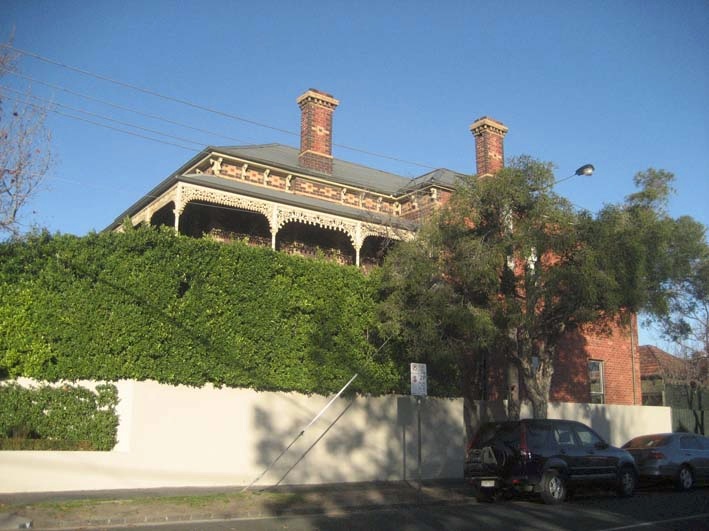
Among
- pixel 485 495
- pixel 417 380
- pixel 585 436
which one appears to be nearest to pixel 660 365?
pixel 585 436

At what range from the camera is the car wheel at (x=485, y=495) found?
14.0 metres

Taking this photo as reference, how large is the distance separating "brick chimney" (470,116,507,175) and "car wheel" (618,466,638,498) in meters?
13.7

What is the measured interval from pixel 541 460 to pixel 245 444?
20.0ft

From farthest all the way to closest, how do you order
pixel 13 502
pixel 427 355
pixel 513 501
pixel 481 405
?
pixel 481 405
pixel 427 355
pixel 513 501
pixel 13 502

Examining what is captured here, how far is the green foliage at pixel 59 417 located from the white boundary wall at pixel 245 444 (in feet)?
0.92

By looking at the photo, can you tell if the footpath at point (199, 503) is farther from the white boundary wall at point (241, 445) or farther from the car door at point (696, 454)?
the car door at point (696, 454)

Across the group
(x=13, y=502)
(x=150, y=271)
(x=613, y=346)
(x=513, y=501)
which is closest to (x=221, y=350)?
(x=150, y=271)

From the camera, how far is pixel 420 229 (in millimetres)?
17359

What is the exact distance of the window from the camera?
84.1ft

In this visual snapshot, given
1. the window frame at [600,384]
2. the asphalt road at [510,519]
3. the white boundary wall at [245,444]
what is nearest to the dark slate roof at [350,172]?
the white boundary wall at [245,444]

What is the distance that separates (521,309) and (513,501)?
4.27 m

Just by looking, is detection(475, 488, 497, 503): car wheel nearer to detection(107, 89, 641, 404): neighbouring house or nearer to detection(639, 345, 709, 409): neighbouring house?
detection(107, 89, 641, 404): neighbouring house

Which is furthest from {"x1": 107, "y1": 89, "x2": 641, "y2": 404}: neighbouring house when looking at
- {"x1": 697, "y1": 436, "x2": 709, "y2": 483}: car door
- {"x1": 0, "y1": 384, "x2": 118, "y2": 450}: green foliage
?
{"x1": 0, "y1": 384, "x2": 118, "y2": 450}: green foliage

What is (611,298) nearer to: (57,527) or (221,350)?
(221,350)
